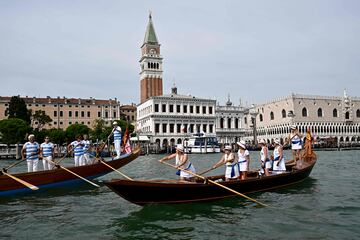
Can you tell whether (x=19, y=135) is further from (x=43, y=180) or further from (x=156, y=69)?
A: (x=43, y=180)

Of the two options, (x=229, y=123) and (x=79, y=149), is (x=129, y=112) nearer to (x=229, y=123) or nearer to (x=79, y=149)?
(x=229, y=123)

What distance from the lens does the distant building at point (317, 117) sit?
207 ft

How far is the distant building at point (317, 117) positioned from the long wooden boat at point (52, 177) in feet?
174

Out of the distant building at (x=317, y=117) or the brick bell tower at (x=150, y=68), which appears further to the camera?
the distant building at (x=317, y=117)

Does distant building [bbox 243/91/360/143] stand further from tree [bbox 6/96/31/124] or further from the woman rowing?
the woman rowing

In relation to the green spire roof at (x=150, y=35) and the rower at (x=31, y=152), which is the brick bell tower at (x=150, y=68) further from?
the rower at (x=31, y=152)

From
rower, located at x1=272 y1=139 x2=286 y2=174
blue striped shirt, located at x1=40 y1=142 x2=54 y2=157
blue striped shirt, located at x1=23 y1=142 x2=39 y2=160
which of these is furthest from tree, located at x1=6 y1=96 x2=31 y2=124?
rower, located at x1=272 y1=139 x2=286 y2=174

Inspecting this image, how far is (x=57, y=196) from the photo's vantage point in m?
9.80

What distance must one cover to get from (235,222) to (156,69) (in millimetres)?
53667

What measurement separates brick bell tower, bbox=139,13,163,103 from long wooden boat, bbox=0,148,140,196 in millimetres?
46059

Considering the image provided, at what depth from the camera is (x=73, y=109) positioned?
214ft

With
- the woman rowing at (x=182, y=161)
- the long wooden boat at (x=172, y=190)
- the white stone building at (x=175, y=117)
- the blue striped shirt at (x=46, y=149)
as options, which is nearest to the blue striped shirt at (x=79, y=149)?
the blue striped shirt at (x=46, y=149)

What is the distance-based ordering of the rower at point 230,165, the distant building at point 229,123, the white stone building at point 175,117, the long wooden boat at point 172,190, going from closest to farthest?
the long wooden boat at point 172,190 < the rower at point 230,165 < the white stone building at point 175,117 < the distant building at point 229,123

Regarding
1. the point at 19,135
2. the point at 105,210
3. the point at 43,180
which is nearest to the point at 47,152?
the point at 43,180
